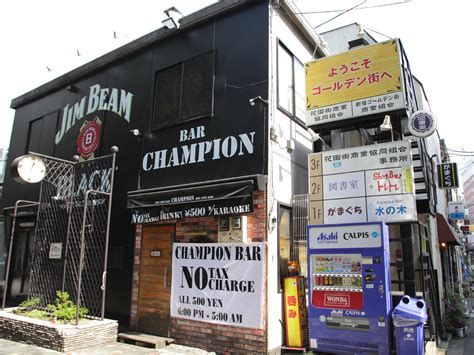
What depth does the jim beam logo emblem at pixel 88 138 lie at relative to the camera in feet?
32.7

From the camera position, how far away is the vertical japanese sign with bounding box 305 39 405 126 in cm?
655

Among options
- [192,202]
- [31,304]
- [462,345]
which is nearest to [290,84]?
[192,202]

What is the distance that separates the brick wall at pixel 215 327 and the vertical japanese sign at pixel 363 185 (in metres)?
0.99

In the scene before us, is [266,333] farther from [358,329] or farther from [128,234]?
[128,234]

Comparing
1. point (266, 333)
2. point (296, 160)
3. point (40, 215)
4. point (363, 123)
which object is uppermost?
point (363, 123)

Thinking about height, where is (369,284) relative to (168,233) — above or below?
below

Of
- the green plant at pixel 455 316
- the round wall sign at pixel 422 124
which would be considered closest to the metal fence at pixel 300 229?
the round wall sign at pixel 422 124

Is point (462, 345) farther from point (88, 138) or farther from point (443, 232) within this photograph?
point (88, 138)

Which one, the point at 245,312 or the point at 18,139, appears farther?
the point at 18,139

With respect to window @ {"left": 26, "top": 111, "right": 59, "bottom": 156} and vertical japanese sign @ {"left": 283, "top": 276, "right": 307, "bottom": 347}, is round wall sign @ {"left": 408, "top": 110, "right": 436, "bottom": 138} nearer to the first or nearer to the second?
vertical japanese sign @ {"left": 283, "top": 276, "right": 307, "bottom": 347}

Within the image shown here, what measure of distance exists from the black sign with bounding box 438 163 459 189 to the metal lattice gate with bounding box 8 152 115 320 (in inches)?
383

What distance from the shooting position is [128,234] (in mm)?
8555

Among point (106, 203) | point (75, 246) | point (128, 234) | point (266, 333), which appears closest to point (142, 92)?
point (106, 203)

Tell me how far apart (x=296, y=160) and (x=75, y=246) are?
18.8 feet
